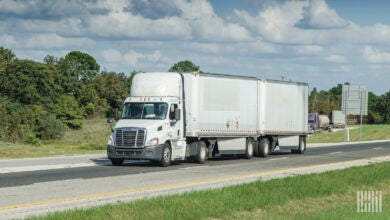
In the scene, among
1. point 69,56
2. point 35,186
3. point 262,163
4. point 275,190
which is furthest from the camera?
point 69,56

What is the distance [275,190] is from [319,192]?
1023 mm

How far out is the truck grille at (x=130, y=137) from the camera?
2505 centimetres

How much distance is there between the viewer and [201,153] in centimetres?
2833

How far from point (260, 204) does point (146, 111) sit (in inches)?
504

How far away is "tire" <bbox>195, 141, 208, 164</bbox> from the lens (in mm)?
28109

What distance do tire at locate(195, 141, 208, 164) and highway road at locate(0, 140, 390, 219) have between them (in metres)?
0.45

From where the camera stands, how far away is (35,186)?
17.9 meters

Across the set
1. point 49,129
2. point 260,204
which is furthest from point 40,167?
point 49,129

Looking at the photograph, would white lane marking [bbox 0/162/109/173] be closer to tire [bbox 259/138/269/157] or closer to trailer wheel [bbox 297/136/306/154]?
tire [bbox 259/138/269/157]

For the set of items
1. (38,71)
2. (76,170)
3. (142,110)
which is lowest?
(76,170)

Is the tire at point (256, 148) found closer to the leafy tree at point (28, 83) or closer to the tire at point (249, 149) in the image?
the tire at point (249, 149)

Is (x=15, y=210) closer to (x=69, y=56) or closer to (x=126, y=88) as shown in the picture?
(x=126, y=88)

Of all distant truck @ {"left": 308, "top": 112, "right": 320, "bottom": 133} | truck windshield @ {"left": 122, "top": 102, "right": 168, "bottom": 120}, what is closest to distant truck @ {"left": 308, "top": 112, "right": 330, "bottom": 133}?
distant truck @ {"left": 308, "top": 112, "right": 320, "bottom": 133}

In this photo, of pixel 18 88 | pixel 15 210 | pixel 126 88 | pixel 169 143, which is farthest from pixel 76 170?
pixel 126 88
